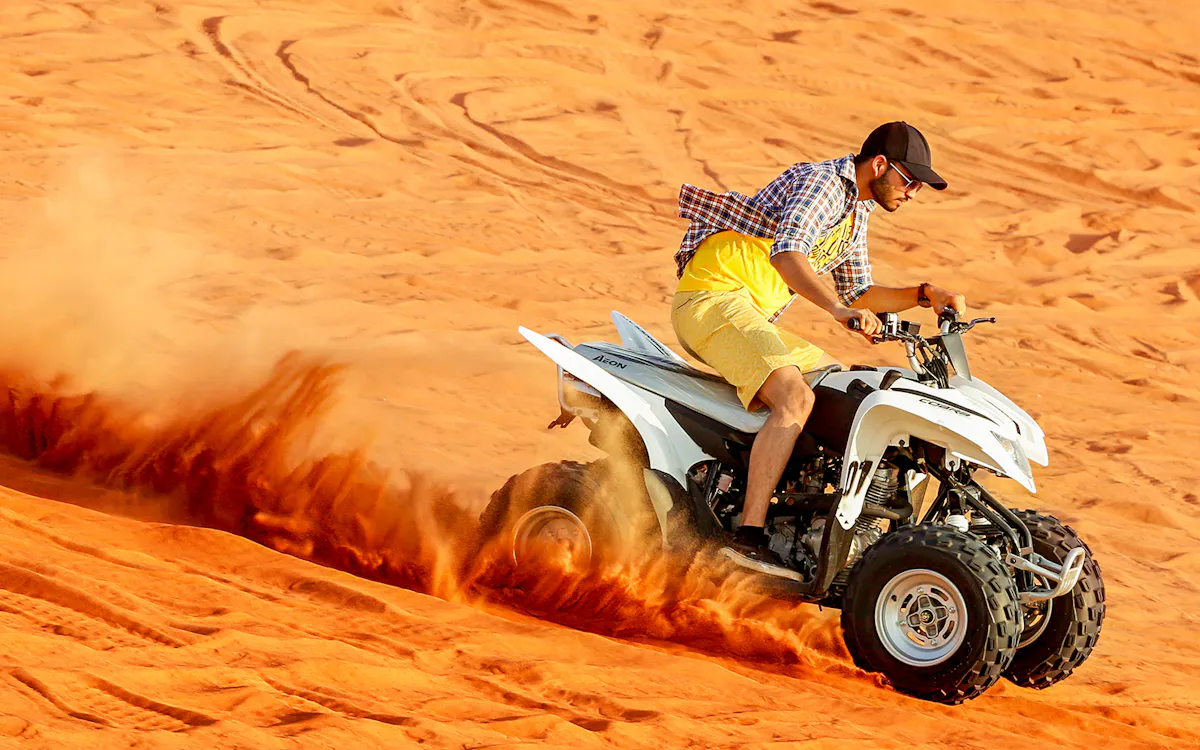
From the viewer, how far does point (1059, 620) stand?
5.16 meters

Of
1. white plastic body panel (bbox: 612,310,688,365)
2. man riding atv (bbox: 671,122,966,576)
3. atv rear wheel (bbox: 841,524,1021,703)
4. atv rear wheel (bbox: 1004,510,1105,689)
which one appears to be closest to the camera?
atv rear wheel (bbox: 841,524,1021,703)

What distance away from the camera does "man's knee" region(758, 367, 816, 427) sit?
521 centimetres

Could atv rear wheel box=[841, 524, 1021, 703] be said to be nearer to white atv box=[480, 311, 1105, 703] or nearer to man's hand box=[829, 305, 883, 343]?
white atv box=[480, 311, 1105, 703]

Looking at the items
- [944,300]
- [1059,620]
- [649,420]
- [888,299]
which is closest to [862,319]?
[944,300]

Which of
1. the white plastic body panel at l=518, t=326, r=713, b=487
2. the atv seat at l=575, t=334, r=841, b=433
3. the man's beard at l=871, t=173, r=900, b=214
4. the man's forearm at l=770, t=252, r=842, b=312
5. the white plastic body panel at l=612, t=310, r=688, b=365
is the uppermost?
the man's beard at l=871, t=173, r=900, b=214

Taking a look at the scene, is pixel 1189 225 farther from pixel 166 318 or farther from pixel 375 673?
pixel 375 673

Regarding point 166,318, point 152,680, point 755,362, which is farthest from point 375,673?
point 166,318

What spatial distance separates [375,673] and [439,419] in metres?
3.99

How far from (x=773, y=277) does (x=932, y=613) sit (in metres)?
1.50

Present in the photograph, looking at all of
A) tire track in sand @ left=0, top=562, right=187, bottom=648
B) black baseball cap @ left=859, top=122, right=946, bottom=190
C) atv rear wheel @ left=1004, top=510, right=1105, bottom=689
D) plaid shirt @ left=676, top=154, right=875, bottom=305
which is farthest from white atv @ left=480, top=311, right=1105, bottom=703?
tire track in sand @ left=0, top=562, right=187, bottom=648

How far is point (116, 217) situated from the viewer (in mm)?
10383

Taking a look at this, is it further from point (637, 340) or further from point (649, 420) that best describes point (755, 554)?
point (637, 340)

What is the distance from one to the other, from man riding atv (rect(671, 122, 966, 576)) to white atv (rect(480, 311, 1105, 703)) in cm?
13

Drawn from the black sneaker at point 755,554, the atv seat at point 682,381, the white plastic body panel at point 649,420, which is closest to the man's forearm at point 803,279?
the atv seat at point 682,381
